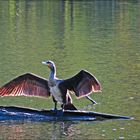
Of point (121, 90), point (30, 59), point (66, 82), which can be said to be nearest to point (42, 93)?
point (66, 82)

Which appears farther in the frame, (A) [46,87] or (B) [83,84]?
(A) [46,87]

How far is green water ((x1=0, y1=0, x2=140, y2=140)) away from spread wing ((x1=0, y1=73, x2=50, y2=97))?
2.97 ft

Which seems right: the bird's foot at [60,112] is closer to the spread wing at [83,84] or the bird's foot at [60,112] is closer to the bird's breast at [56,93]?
the bird's breast at [56,93]

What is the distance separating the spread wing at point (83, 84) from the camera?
20078 mm

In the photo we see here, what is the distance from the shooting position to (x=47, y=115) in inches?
826

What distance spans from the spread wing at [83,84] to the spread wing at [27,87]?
0.58m

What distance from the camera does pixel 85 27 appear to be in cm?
5653

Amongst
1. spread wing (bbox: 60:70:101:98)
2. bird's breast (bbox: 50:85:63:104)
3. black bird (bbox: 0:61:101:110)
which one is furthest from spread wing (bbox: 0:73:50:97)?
spread wing (bbox: 60:70:101:98)

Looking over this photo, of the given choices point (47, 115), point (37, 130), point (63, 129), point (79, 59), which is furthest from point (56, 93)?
point (79, 59)

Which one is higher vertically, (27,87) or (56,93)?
(27,87)

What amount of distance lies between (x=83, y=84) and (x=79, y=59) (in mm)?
15621

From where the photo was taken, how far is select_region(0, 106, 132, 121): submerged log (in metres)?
20.8

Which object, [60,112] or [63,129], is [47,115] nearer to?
[60,112]

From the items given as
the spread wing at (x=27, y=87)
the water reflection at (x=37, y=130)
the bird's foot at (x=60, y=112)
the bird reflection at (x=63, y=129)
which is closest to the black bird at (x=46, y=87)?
the spread wing at (x=27, y=87)
